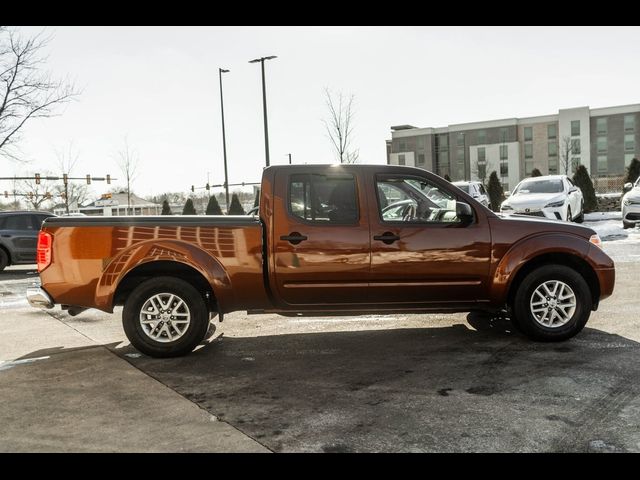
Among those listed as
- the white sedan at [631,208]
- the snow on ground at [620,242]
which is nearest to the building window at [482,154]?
the snow on ground at [620,242]

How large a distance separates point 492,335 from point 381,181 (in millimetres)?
2073

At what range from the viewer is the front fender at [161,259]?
230 inches

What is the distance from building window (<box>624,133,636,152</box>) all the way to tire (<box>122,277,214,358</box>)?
80.8 meters

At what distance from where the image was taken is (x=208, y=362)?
5758 millimetres

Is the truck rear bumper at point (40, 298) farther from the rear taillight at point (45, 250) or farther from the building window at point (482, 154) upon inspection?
the building window at point (482, 154)

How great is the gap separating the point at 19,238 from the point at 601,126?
76.7m

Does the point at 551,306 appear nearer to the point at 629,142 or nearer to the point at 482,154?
the point at 629,142

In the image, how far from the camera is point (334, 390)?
475 cm

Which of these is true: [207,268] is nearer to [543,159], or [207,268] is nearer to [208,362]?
[208,362]

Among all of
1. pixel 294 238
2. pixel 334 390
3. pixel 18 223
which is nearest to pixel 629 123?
pixel 18 223

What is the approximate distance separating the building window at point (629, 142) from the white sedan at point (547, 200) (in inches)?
2488

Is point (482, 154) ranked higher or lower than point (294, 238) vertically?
higher

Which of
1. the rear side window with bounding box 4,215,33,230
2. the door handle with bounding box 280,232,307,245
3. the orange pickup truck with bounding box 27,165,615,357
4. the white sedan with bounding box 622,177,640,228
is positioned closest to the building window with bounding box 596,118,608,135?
the white sedan with bounding box 622,177,640,228
